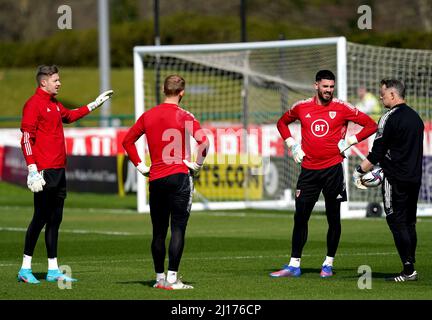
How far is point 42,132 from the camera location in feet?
42.3

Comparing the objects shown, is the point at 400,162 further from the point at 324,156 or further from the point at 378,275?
the point at 378,275

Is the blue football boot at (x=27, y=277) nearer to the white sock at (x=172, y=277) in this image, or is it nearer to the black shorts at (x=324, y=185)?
the white sock at (x=172, y=277)

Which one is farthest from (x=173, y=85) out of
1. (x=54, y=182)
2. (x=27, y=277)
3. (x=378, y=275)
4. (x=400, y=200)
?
(x=378, y=275)

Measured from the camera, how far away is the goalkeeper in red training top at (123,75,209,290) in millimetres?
11773

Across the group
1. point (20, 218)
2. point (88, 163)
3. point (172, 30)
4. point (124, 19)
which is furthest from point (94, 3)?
point (20, 218)

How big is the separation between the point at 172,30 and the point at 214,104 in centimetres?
2213

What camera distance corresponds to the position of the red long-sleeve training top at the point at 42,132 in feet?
42.0

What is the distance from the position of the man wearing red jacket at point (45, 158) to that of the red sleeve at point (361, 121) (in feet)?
10.4

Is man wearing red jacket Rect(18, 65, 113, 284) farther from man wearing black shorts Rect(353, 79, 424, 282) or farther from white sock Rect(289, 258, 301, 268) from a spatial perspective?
man wearing black shorts Rect(353, 79, 424, 282)

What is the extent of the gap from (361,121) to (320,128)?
466 millimetres

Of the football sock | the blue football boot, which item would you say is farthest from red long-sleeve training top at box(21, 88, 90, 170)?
the football sock

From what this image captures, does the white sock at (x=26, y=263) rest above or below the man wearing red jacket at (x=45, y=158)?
below

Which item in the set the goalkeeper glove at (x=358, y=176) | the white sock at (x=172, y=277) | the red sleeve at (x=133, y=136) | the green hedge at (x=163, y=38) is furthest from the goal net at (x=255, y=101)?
the white sock at (x=172, y=277)
